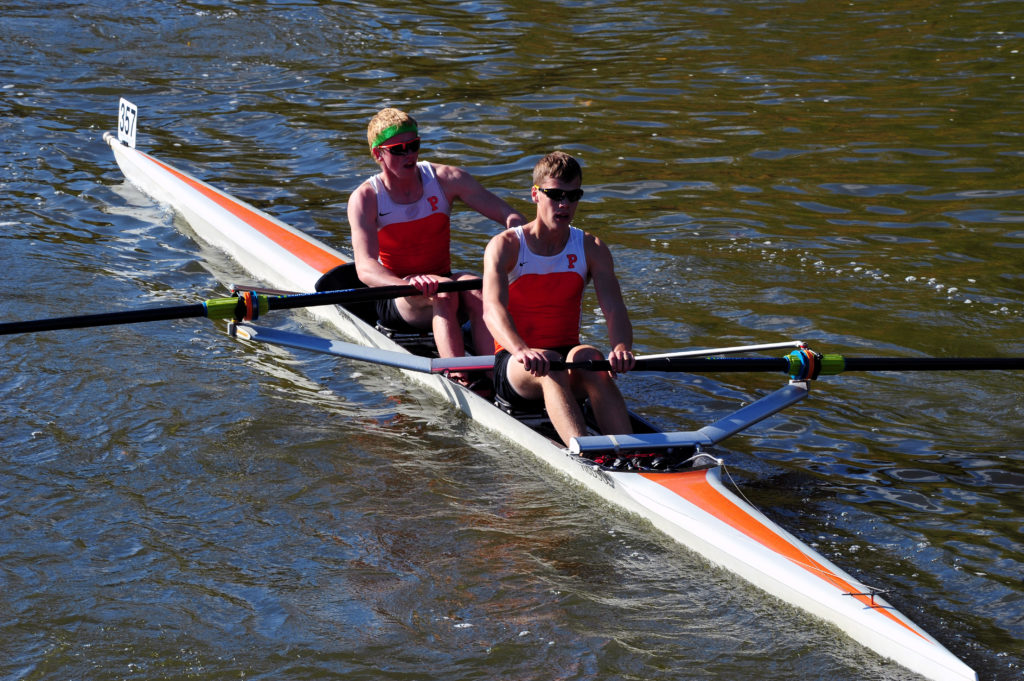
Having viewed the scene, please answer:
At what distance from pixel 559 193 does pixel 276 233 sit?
13.9 feet

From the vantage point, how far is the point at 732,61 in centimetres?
1423

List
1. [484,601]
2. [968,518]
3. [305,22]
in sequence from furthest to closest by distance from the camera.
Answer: [305,22] → [968,518] → [484,601]

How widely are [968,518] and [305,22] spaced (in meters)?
13.0

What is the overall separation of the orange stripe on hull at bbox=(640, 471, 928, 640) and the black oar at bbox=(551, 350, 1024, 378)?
0.54 meters

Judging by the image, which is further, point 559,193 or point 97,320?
point 97,320

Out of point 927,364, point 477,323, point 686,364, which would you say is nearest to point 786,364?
point 686,364

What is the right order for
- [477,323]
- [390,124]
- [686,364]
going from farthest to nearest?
[477,323]
[390,124]
[686,364]

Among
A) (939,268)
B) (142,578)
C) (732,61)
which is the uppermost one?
(732,61)

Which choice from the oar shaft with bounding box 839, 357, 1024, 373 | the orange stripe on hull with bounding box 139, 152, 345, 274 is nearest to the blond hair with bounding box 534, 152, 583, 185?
the oar shaft with bounding box 839, 357, 1024, 373

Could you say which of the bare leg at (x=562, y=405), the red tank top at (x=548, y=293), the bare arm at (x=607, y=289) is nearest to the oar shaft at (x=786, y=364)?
the bare leg at (x=562, y=405)

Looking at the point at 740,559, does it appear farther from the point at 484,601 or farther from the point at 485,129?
the point at 485,129

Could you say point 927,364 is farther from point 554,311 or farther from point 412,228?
point 412,228

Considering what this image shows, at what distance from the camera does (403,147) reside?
22.1 ft

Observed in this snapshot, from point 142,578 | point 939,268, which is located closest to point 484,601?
point 142,578
